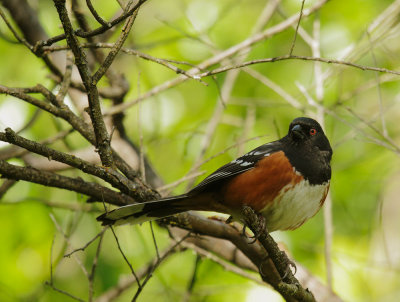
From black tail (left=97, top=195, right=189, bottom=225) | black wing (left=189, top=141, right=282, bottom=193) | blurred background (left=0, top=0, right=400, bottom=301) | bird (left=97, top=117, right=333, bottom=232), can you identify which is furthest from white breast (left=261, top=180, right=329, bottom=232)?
blurred background (left=0, top=0, right=400, bottom=301)

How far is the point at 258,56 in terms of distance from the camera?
12.3 feet

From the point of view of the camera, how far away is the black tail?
2262 millimetres

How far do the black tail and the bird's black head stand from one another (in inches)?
26.4

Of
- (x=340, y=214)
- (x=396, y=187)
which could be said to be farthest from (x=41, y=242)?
(x=396, y=187)

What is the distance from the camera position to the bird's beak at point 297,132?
268 cm

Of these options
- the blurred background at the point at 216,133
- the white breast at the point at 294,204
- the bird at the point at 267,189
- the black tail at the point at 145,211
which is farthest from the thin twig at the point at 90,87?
the blurred background at the point at 216,133

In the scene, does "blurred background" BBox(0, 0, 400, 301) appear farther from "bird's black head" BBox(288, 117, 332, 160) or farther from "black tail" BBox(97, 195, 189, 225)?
"black tail" BBox(97, 195, 189, 225)

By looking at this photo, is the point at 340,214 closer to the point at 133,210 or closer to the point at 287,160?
the point at 287,160

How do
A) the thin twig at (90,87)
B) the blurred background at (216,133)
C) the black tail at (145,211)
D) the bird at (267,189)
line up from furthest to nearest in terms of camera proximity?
the blurred background at (216,133) → the bird at (267,189) → the black tail at (145,211) → the thin twig at (90,87)

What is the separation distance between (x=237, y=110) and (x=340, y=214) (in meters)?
1.23

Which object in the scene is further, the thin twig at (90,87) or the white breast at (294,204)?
the white breast at (294,204)

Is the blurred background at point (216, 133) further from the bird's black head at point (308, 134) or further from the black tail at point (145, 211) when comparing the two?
the black tail at point (145, 211)

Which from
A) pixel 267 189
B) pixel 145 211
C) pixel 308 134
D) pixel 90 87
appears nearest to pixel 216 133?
pixel 308 134

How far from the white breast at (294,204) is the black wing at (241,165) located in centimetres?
23
